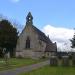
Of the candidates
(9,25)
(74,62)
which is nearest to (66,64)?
(74,62)

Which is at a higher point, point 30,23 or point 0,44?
point 30,23

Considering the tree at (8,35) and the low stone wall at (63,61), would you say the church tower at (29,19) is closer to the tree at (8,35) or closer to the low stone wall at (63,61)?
the tree at (8,35)

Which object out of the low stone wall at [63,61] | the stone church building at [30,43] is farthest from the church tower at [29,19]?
the low stone wall at [63,61]

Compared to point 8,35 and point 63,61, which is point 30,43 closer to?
point 8,35

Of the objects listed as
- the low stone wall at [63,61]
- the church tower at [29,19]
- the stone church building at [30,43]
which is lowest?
the low stone wall at [63,61]

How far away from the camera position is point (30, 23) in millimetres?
103688

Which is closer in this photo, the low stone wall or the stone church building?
the low stone wall

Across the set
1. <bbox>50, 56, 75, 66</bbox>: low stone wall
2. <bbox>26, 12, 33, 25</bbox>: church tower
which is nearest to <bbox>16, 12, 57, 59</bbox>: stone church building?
<bbox>26, 12, 33, 25</bbox>: church tower

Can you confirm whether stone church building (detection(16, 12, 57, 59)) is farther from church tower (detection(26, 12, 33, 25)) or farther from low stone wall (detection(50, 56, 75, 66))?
low stone wall (detection(50, 56, 75, 66))

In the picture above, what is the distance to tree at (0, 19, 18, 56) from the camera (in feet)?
330

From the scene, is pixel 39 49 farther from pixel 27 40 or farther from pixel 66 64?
pixel 66 64

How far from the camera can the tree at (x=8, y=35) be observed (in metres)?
101

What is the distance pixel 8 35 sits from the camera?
339 ft

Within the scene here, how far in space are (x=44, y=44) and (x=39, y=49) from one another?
450 cm
